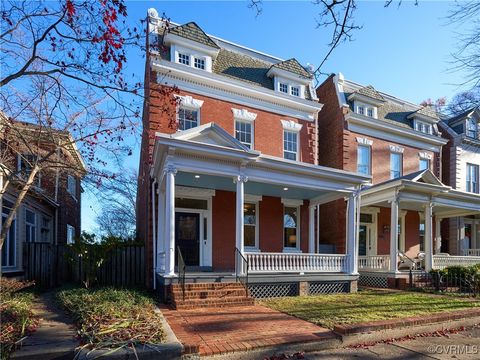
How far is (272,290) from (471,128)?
18843 millimetres

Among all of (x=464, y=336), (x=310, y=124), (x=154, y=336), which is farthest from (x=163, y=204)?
(x=464, y=336)

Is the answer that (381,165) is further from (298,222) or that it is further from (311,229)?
(298,222)

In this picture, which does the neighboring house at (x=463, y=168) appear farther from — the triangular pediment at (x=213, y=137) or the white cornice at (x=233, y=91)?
the triangular pediment at (x=213, y=137)

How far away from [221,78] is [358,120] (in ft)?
25.1

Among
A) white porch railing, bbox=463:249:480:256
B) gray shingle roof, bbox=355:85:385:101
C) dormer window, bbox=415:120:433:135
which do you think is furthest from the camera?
white porch railing, bbox=463:249:480:256

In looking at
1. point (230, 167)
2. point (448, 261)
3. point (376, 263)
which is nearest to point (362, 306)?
point (230, 167)

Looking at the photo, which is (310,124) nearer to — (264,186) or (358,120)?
(358,120)

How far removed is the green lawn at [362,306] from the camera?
7992mm

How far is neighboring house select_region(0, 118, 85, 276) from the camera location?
9.91 metres

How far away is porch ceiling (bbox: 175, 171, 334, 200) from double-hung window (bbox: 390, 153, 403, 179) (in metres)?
6.32

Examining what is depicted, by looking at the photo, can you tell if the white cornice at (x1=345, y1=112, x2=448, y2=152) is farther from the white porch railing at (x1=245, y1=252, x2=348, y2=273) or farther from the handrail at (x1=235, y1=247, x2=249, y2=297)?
Answer: the handrail at (x1=235, y1=247, x2=249, y2=297)

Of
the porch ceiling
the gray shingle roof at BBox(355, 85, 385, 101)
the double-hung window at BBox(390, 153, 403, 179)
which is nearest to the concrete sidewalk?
the porch ceiling

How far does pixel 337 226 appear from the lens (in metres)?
16.6

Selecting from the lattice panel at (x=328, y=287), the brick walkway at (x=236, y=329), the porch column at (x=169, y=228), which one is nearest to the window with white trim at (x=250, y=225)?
the lattice panel at (x=328, y=287)
